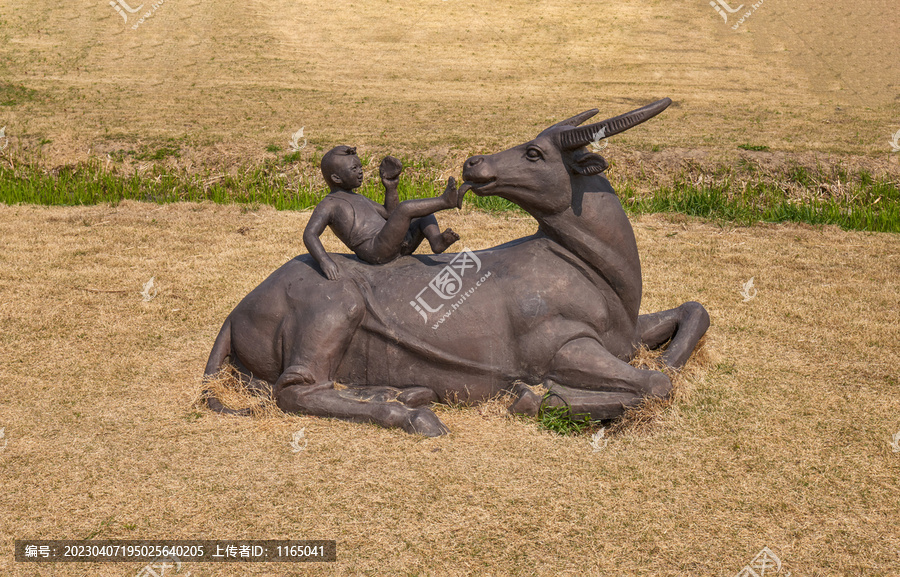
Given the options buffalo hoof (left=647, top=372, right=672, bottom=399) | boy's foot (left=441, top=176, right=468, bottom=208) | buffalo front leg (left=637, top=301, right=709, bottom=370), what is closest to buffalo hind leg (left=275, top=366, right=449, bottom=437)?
boy's foot (left=441, top=176, right=468, bottom=208)

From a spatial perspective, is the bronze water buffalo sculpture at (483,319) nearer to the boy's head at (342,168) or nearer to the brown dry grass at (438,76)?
the boy's head at (342,168)

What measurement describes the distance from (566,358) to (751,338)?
2675 mm

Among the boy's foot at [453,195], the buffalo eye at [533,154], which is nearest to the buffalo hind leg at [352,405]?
the boy's foot at [453,195]

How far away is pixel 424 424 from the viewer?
4.93m

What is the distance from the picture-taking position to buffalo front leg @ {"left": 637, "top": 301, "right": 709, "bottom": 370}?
5816 millimetres

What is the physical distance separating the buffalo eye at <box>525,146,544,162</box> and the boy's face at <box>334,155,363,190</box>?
1234mm

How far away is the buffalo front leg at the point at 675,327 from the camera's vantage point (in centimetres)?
582

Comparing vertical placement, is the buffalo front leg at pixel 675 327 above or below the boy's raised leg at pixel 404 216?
below

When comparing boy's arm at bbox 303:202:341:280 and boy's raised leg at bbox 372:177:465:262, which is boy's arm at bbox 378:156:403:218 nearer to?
boy's raised leg at bbox 372:177:465:262

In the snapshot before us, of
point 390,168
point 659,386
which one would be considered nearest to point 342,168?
point 390,168

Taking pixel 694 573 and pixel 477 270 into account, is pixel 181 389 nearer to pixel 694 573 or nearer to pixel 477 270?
pixel 477 270

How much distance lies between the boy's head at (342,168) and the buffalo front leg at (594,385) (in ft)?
6.32

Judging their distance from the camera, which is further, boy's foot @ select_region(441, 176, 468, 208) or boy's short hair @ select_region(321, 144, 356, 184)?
boy's short hair @ select_region(321, 144, 356, 184)

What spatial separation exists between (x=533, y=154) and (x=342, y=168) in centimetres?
138
